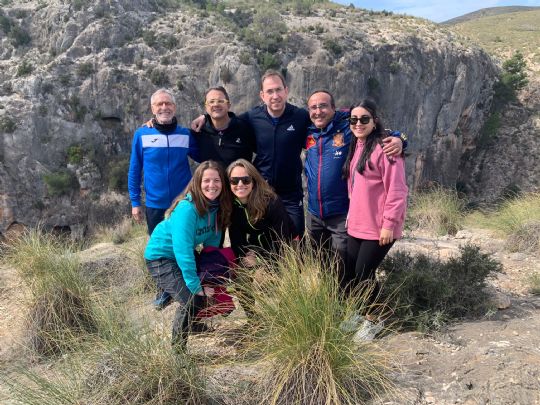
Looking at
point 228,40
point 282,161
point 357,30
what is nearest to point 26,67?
point 228,40

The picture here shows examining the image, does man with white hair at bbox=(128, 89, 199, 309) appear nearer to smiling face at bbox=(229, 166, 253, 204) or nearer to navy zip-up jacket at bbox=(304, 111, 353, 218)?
smiling face at bbox=(229, 166, 253, 204)

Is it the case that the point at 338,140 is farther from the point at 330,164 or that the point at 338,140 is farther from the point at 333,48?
the point at 333,48

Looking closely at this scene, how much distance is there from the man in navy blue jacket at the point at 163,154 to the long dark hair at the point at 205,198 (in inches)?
46.0

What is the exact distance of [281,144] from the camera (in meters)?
3.66

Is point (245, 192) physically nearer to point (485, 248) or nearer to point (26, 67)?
point (485, 248)

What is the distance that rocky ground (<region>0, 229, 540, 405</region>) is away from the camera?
2.33 m

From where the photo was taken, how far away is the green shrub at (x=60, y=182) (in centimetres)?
2197

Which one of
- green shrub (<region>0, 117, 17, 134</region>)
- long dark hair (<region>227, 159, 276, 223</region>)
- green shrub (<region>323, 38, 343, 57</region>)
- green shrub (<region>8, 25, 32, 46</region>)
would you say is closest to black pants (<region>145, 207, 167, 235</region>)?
long dark hair (<region>227, 159, 276, 223</region>)

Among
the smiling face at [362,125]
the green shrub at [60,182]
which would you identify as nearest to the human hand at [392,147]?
the smiling face at [362,125]

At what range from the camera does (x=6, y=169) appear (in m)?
22.4

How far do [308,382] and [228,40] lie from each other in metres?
26.0

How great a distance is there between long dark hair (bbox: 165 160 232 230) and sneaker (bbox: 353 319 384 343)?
125 centimetres

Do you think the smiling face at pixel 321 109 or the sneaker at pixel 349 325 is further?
the smiling face at pixel 321 109

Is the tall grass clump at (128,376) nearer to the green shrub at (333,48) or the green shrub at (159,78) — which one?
the green shrub at (159,78)
